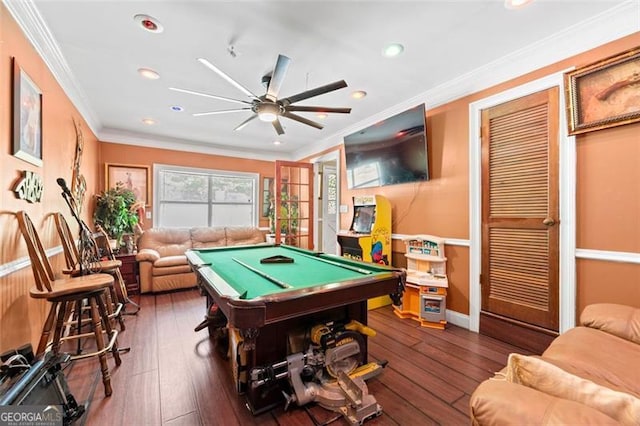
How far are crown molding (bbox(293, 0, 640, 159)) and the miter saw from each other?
2.74 meters

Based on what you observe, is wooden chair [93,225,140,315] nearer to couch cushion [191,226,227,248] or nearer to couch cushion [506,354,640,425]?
couch cushion [191,226,227,248]

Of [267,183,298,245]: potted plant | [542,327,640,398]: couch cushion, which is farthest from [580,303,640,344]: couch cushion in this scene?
[267,183,298,245]: potted plant

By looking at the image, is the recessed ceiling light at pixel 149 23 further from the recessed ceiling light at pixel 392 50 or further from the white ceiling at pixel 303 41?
the recessed ceiling light at pixel 392 50

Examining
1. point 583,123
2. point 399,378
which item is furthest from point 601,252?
point 399,378

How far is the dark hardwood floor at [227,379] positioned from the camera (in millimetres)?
1597

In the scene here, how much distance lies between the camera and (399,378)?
196 cm

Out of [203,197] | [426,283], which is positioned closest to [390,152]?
[426,283]

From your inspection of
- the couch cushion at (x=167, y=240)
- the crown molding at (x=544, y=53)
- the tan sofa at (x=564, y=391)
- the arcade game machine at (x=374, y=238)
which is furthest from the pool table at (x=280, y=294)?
the couch cushion at (x=167, y=240)

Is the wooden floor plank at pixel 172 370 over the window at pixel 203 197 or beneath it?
beneath

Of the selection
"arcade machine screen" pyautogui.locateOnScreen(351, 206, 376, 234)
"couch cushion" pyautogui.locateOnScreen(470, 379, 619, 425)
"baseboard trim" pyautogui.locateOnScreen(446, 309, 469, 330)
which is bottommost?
"baseboard trim" pyautogui.locateOnScreen(446, 309, 469, 330)

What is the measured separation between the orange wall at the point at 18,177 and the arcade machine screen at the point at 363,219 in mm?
3387

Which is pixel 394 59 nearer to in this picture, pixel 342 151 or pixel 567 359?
pixel 342 151

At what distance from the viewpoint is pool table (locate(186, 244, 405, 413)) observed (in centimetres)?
136

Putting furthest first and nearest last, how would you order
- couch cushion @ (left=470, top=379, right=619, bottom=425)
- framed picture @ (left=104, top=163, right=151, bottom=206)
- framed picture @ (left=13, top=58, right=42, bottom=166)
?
framed picture @ (left=104, top=163, right=151, bottom=206) < framed picture @ (left=13, top=58, right=42, bottom=166) < couch cushion @ (left=470, top=379, right=619, bottom=425)
